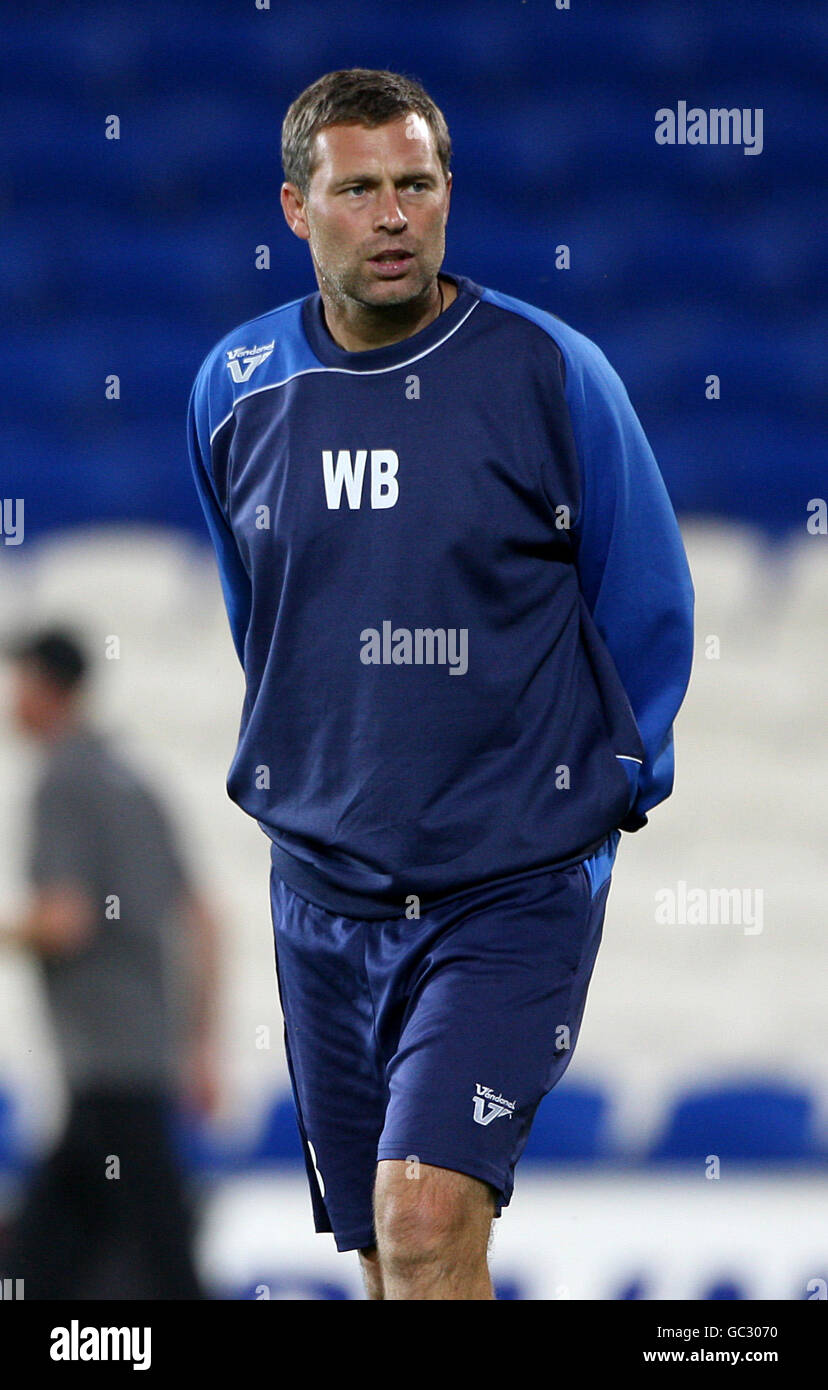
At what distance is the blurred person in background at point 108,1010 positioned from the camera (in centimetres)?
321

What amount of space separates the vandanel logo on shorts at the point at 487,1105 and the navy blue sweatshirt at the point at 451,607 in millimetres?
220

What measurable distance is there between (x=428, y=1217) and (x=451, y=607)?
633mm

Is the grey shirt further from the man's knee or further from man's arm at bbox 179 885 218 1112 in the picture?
the man's knee

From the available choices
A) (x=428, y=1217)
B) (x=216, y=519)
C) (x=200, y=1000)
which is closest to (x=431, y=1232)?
(x=428, y=1217)

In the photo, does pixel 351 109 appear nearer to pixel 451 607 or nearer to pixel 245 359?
pixel 245 359

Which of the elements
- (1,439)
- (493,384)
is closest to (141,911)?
(1,439)

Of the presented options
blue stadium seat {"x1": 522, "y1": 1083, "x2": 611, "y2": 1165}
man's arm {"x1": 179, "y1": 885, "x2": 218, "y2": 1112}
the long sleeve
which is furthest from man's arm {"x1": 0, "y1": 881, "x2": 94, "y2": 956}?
the long sleeve

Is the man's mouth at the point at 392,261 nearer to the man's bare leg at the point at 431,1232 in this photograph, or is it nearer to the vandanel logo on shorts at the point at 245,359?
the vandanel logo on shorts at the point at 245,359

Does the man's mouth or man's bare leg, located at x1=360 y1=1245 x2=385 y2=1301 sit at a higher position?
the man's mouth

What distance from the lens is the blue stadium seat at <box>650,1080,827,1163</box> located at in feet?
11.2

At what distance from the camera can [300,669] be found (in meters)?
2.05

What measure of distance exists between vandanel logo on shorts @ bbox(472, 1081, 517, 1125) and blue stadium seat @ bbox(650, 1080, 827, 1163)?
5.35 ft

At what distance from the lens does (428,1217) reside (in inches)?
71.1

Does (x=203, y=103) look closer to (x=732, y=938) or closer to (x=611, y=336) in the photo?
(x=611, y=336)
